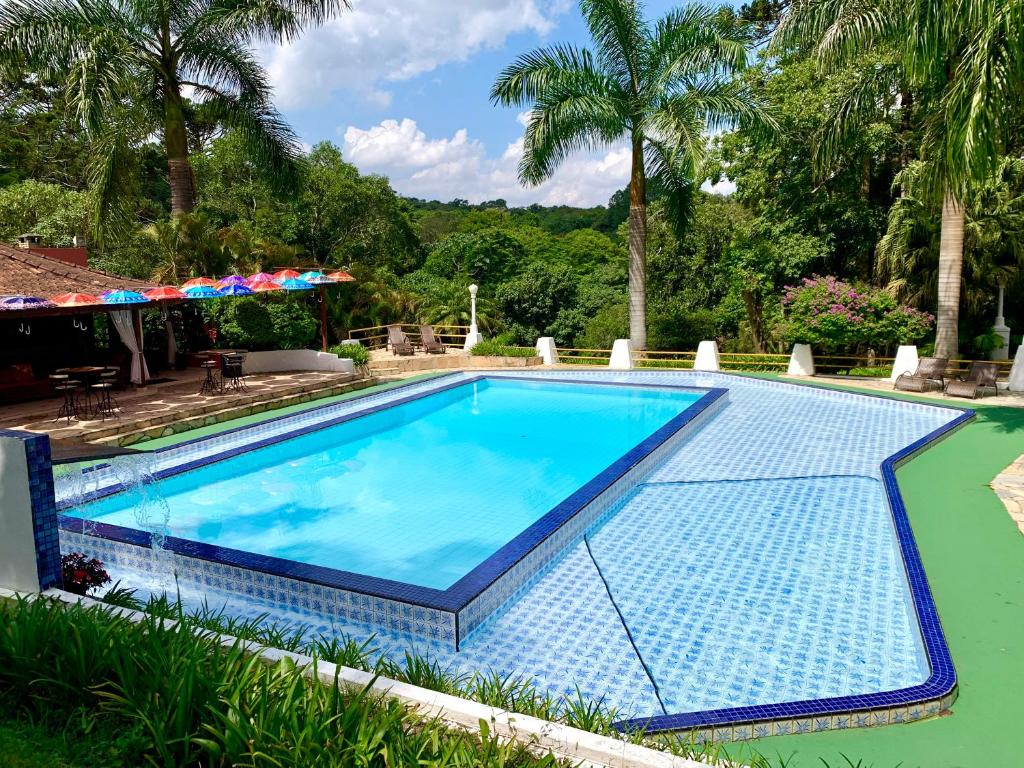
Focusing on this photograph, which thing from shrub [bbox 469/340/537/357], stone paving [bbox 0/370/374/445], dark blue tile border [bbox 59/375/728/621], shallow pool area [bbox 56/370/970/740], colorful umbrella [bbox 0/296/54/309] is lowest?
shallow pool area [bbox 56/370/970/740]

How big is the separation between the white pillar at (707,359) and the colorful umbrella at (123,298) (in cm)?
1254

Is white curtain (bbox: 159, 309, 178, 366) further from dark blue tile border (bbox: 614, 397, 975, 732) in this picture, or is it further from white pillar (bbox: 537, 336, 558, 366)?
dark blue tile border (bbox: 614, 397, 975, 732)

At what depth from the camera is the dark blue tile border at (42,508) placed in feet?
17.6

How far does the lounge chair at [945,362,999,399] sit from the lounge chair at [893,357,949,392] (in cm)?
50

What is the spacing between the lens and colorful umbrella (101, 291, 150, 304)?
13078mm

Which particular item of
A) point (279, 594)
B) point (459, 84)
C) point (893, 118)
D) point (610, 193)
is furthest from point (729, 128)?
point (610, 193)

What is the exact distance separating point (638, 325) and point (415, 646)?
14.8m

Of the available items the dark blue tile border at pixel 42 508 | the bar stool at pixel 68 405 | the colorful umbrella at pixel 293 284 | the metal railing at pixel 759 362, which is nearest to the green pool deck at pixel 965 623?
the dark blue tile border at pixel 42 508

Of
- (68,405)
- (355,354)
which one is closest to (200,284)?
(68,405)

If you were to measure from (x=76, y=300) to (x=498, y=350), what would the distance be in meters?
10.6

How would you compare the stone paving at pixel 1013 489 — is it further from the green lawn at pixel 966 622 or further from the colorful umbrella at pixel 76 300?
the colorful umbrella at pixel 76 300

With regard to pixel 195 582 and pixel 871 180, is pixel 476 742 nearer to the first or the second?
pixel 195 582

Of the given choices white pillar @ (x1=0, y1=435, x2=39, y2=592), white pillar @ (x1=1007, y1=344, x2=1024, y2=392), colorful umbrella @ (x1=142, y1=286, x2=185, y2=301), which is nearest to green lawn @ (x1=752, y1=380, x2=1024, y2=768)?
white pillar @ (x1=1007, y1=344, x2=1024, y2=392)

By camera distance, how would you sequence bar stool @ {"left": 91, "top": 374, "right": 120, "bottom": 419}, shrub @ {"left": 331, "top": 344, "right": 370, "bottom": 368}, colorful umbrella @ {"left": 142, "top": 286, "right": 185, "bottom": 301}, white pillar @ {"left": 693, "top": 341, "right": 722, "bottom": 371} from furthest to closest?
shrub @ {"left": 331, "top": 344, "right": 370, "bottom": 368}, white pillar @ {"left": 693, "top": 341, "right": 722, "bottom": 371}, colorful umbrella @ {"left": 142, "top": 286, "right": 185, "bottom": 301}, bar stool @ {"left": 91, "top": 374, "right": 120, "bottom": 419}
